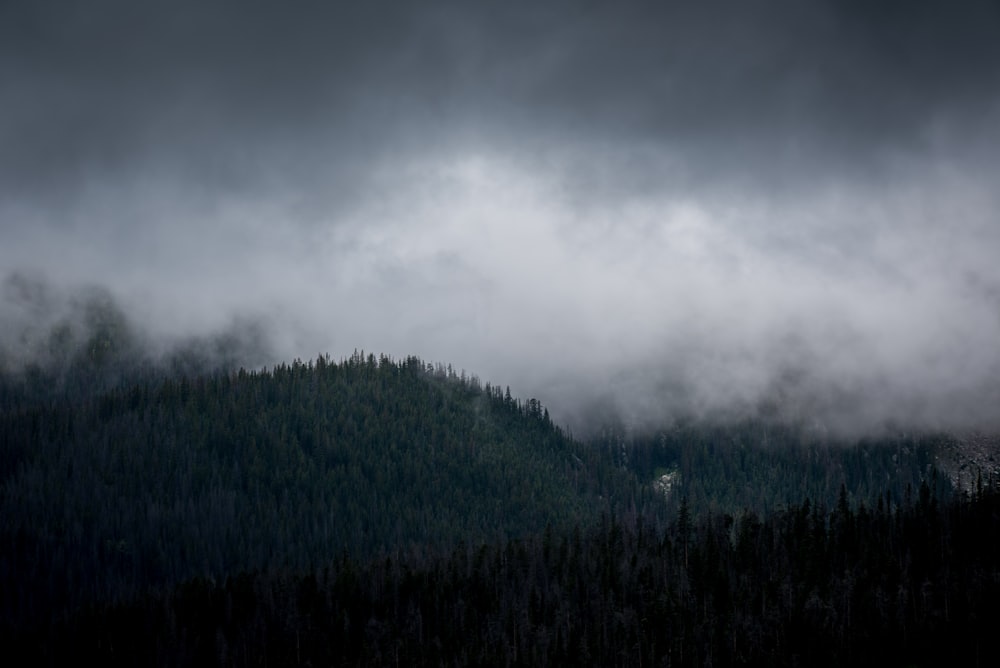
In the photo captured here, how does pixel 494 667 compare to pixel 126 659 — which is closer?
pixel 494 667

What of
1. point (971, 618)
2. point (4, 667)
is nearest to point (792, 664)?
point (971, 618)

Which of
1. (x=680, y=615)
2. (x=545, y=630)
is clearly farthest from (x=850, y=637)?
(x=545, y=630)

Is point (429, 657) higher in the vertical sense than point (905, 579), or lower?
lower

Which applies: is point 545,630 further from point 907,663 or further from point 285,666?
point 907,663

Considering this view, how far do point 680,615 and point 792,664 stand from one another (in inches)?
866

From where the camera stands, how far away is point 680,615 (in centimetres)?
19788

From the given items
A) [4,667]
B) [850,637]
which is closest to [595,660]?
[850,637]

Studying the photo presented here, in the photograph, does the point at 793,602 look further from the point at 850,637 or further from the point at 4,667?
the point at 4,667

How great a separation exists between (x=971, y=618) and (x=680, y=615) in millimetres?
44162

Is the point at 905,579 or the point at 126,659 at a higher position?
the point at 905,579

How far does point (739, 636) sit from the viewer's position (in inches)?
7456

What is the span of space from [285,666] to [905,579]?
10148 cm

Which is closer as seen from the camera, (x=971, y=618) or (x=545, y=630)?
(x=971, y=618)

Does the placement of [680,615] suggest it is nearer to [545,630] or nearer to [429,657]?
[545,630]
